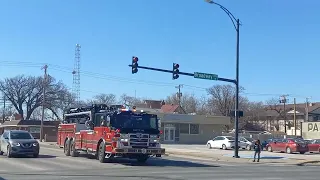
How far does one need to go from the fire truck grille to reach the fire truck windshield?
314 millimetres

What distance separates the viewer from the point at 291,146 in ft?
138

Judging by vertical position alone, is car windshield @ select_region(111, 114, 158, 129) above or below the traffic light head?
below

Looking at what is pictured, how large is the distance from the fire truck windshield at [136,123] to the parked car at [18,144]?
22.5ft

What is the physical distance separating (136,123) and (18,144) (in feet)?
25.7

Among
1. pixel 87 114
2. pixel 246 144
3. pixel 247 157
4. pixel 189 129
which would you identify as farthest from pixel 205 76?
pixel 189 129

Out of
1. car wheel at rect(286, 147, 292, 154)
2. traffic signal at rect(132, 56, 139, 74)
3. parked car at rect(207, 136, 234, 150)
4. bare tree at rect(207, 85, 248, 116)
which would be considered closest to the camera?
traffic signal at rect(132, 56, 139, 74)

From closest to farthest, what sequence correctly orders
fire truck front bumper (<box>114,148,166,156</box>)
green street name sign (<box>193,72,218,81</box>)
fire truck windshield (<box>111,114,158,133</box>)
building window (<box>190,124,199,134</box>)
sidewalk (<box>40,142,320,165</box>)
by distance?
fire truck front bumper (<box>114,148,166,156</box>) < fire truck windshield (<box>111,114,158,133</box>) < sidewalk (<box>40,142,320,165</box>) < green street name sign (<box>193,72,218,81</box>) < building window (<box>190,124,199,134</box>)

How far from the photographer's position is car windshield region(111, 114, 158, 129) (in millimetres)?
22328

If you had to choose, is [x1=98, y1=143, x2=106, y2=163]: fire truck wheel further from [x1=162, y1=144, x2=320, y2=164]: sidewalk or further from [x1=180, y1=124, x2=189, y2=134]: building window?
[x1=180, y1=124, x2=189, y2=134]: building window

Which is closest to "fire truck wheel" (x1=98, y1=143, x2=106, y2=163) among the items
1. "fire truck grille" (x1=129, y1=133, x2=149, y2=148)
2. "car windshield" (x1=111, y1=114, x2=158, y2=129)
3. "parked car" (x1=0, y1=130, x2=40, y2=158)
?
"car windshield" (x1=111, y1=114, x2=158, y2=129)

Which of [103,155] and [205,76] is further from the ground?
[205,76]

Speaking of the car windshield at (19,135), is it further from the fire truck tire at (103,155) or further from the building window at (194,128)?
the building window at (194,128)

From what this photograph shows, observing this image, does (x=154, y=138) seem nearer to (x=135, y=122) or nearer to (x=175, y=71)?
(x=135, y=122)

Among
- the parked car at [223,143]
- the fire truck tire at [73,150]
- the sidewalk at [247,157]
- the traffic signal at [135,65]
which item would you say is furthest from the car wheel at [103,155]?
the parked car at [223,143]
